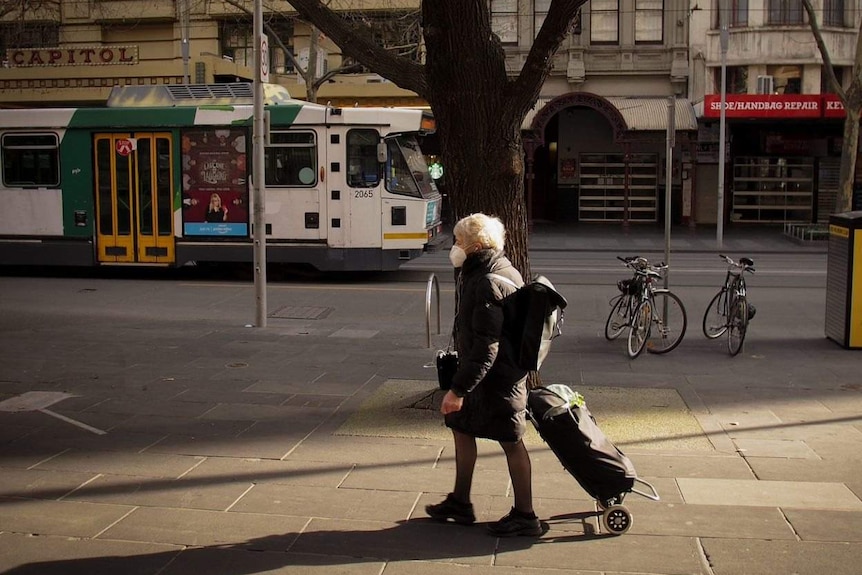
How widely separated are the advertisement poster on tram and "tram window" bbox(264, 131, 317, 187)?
57cm

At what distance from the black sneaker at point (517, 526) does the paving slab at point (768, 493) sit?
45.0 inches

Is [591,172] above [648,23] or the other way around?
the other way around

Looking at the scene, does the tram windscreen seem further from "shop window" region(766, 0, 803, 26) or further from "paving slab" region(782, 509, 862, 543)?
"shop window" region(766, 0, 803, 26)

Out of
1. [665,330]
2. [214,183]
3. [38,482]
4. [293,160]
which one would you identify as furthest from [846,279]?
[214,183]

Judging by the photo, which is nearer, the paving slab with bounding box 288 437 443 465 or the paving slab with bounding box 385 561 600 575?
the paving slab with bounding box 385 561 600 575

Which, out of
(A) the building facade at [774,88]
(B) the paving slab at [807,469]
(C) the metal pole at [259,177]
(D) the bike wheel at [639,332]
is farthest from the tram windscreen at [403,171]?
(A) the building facade at [774,88]

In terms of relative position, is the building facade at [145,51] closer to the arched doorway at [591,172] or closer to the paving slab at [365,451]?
the arched doorway at [591,172]

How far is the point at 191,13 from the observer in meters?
32.7

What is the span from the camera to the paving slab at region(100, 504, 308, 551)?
17.5 feet

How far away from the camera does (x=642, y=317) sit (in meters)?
11.0

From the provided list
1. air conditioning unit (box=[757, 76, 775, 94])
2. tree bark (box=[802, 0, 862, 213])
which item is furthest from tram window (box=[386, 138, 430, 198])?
air conditioning unit (box=[757, 76, 775, 94])

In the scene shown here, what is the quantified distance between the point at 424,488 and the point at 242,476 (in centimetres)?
121

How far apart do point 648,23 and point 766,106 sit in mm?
5723

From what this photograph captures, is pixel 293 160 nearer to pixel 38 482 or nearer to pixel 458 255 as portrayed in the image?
pixel 38 482
